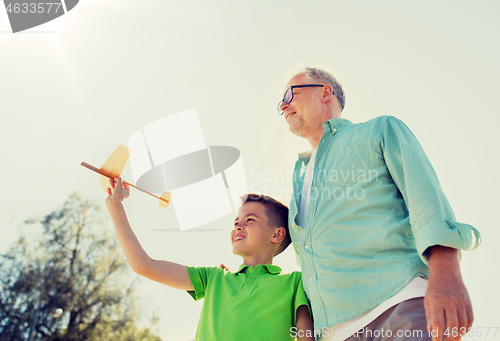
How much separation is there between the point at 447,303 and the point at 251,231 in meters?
1.73

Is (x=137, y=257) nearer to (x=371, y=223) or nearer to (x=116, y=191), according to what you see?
(x=116, y=191)

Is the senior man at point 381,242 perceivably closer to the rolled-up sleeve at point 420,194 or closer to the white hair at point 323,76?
the rolled-up sleeve at point 420,194

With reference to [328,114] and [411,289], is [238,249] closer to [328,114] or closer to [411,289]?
[328,114]

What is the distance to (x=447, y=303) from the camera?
1387mm

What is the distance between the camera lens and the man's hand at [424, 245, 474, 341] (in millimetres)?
1371

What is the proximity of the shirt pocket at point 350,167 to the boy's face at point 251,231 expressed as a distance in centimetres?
101

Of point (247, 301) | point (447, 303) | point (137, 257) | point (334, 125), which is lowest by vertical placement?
point (447, 303)

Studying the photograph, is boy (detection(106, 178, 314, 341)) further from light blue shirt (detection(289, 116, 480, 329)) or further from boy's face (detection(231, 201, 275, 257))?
light blue shirt (detection(289, 116, 480, 329))

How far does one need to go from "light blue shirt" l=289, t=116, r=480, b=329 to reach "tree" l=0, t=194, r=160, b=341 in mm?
15270

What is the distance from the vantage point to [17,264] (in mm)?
14398

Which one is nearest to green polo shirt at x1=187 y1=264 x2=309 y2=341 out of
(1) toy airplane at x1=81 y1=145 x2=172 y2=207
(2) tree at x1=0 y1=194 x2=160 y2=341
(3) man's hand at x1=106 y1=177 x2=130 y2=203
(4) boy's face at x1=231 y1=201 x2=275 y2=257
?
(4) boy's face at x1=231 y1=201 x2=275 y2=257

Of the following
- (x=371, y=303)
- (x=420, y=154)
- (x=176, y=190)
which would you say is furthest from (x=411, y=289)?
(x=176, y=190)

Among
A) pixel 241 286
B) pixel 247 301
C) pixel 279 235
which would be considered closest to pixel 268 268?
pixel 241 286

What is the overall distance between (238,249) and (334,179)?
3.63 feet
